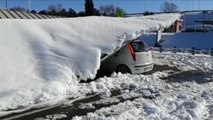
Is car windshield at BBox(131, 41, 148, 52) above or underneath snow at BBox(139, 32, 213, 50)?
above

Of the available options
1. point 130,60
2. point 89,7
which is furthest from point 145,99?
point 89,7

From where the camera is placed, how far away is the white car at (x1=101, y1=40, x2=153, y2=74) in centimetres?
1516

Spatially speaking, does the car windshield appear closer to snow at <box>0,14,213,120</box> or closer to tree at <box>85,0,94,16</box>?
snow at <box>0,14,213,120</box>

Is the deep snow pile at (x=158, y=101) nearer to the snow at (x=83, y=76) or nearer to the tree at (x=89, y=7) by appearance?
the snow at (x=83, y=76)

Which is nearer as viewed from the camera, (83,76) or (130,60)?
(83,76)

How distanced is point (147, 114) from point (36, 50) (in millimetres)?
5128

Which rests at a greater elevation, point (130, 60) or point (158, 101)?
point (130, 60)

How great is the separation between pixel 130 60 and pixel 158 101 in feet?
16.8

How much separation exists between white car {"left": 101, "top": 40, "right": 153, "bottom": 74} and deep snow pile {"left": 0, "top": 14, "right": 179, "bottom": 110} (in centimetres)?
70

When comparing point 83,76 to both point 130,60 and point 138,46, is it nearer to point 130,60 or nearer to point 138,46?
point 130,60

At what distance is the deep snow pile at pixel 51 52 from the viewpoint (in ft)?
34.1

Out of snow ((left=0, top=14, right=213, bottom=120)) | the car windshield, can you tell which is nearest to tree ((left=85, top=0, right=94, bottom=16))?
snow ((left=0, top=14, right=213, bottom=120))

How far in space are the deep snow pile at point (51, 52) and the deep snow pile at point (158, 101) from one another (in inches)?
41.0

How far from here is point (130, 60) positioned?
49.9 ft
